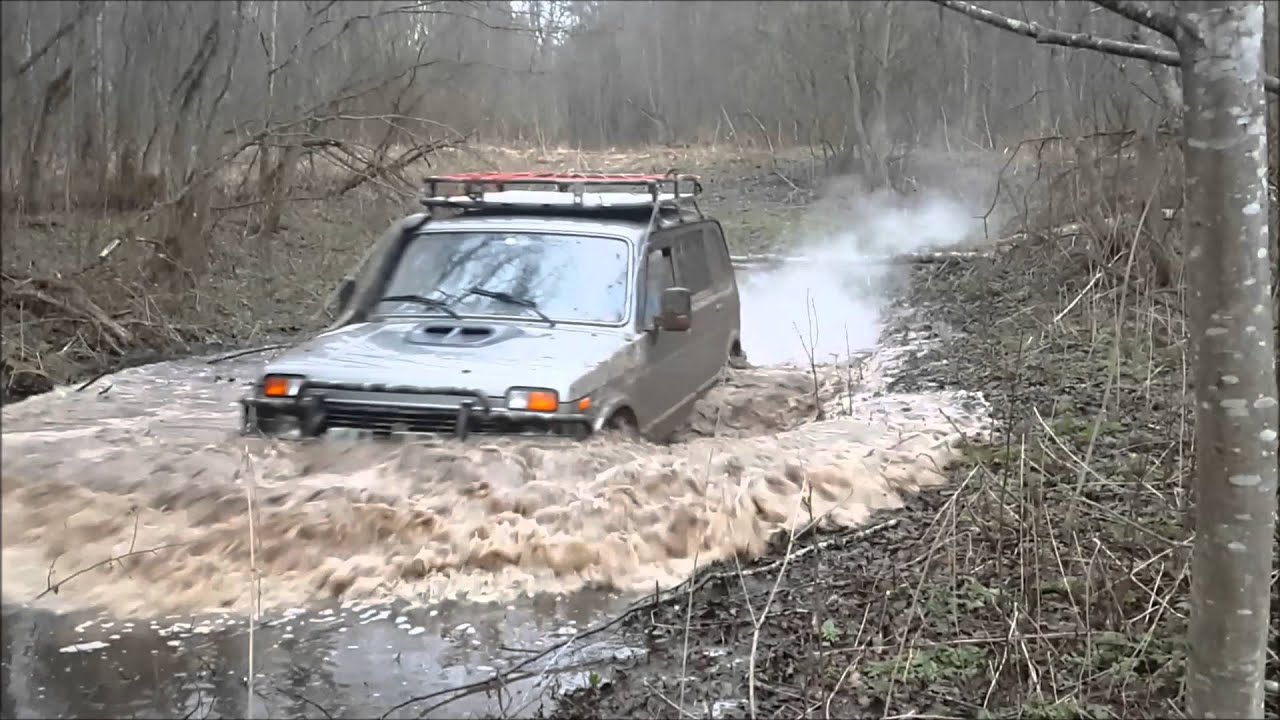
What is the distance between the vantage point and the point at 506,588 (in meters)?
4.98

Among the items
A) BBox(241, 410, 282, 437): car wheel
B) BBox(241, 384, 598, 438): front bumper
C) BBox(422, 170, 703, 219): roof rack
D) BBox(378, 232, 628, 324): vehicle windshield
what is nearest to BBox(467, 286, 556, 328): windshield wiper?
BBox(378, 232, 628, 324): vehicle windshield

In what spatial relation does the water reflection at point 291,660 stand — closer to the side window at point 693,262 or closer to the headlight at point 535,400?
the headlight at point 535,400

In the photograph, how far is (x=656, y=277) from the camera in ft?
23.1

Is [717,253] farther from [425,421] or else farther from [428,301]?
[425,421]

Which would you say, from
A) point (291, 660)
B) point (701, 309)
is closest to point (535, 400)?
point (291, 660)

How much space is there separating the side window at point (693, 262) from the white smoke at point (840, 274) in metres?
1.57

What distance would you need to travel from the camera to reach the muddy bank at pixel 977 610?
12.6 ft

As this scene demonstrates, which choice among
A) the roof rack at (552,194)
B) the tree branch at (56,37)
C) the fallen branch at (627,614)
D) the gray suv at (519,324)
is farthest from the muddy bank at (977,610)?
the roof rack at (552,194)

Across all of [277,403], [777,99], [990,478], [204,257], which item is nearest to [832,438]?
[990,478]

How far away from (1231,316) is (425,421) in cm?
→ 377

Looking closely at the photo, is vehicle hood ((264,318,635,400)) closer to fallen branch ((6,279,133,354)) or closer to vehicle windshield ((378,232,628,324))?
vehicle windshield ((378,232,628,324))

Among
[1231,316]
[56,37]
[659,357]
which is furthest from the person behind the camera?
[659,357]

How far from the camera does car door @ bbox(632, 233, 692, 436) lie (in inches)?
256

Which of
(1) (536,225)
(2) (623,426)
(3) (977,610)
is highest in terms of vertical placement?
(1) (536,225)
